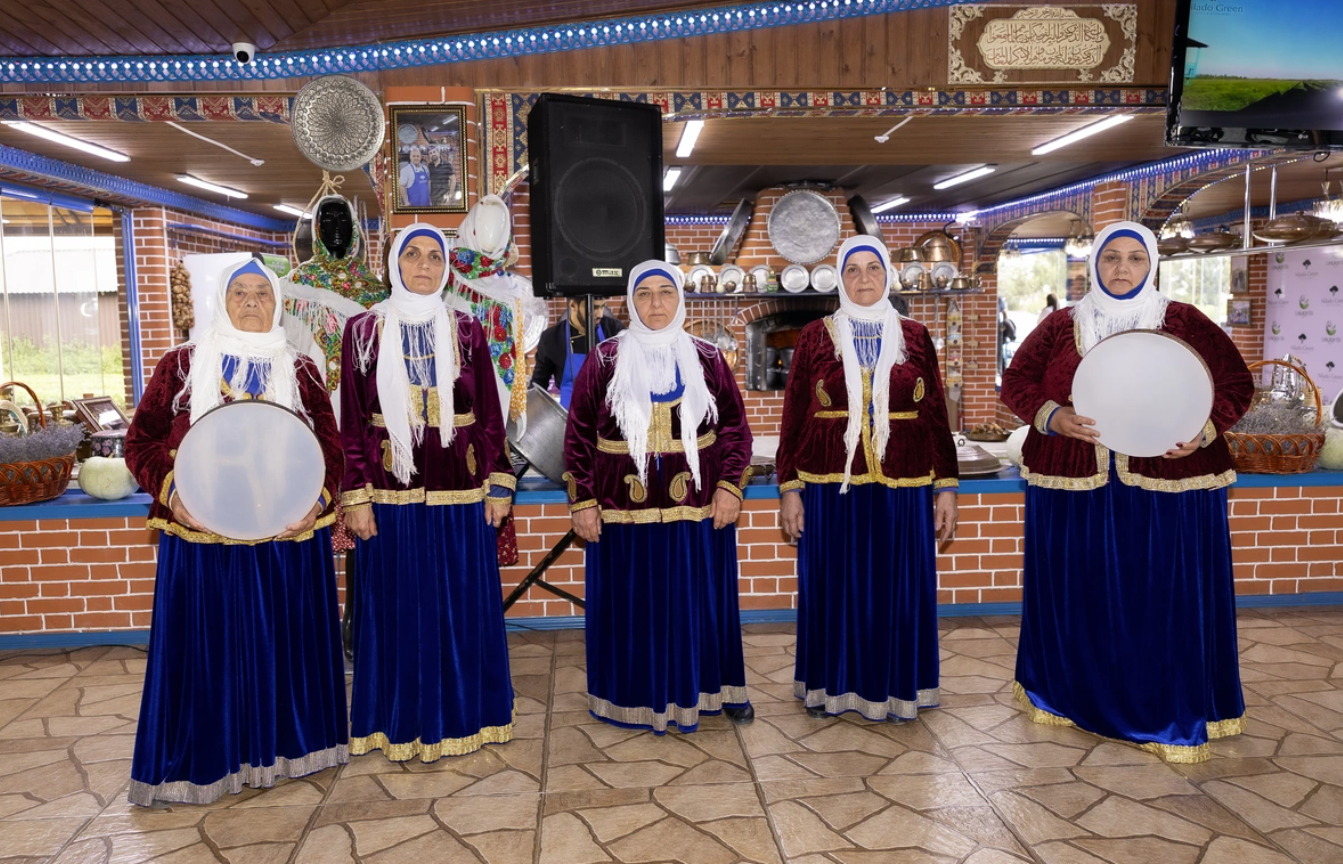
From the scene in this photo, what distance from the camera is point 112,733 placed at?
126 inches

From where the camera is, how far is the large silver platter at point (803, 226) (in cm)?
820

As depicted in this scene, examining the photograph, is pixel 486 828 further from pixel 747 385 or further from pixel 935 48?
pixel 747 385

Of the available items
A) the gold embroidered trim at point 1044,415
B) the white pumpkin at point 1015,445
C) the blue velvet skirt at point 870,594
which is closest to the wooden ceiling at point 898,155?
the white pumpkin at point 1015,445

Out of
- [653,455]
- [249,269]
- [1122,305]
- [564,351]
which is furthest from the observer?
[564,351]

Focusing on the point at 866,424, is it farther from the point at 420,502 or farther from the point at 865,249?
the point at 420,502

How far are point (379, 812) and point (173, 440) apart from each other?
46.8 inches

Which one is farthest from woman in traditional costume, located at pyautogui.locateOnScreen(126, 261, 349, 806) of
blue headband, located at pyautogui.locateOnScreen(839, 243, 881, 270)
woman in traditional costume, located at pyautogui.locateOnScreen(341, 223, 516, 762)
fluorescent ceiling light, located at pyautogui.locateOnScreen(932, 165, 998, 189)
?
fluorescent ceiling light, located at pyautogui.locateOnScreen(932, 165, 998, 189)

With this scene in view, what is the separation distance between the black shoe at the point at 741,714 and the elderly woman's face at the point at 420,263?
5.65 ft

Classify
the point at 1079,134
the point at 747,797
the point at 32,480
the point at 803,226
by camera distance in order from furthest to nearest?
the point at 803,226 → the point at 1079,134 → the point at 32,480 → the point at 747,797

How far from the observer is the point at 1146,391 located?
269 centimetres

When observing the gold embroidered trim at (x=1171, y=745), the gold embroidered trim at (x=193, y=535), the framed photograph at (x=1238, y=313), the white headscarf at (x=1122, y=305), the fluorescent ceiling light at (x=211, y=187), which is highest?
the fluorescent ceiling light at (x=211, y=187)

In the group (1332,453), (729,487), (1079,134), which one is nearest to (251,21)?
(729,487)

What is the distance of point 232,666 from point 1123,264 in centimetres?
288

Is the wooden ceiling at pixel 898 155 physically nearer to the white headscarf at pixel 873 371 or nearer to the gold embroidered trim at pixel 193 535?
the white headscarf at pixel 873 371
